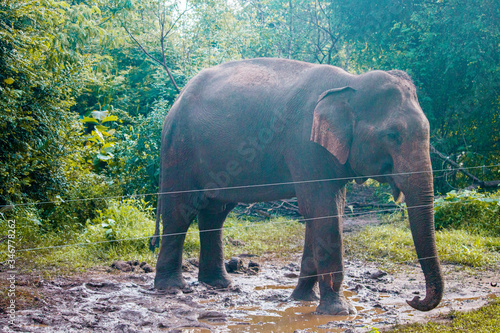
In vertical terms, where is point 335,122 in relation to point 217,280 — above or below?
above

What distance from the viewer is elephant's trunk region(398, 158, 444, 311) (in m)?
3.62

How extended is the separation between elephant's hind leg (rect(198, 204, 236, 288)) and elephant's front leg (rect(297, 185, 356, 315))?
1.50 m

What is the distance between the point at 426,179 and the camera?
3814 millimetres

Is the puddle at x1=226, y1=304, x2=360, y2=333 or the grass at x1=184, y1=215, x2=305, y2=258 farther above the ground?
the grass at x1=184, y1=215, x2=305, y2=258

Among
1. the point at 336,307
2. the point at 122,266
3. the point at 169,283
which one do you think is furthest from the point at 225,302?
the point at 122,266

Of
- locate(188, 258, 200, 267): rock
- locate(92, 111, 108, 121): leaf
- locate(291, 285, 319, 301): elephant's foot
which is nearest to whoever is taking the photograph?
locate(291, 285, 319, 301): elephant's foot

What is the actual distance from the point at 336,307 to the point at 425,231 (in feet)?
3.58

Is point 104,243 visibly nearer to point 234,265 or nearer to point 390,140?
point 234,265

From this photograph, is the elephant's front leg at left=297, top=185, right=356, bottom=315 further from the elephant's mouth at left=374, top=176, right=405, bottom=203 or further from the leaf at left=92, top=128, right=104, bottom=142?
the leaf at left=92, top=128, right=104, bottom=142

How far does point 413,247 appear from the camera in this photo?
6922 millimetres

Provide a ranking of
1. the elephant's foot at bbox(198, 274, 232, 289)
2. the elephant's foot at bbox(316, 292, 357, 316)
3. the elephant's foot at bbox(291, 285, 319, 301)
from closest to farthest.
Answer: the elephant's foot at bbox(316, 292, 357, 316), the elephant's foot at bbox(291, 285, 319, 301), the elephant's foot at bbox(198, 274, 232, 289)

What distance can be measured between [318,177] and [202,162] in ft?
4.57

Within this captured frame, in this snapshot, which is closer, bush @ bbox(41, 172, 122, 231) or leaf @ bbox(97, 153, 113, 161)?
bush @ bbox(41, 172, 122, 231)

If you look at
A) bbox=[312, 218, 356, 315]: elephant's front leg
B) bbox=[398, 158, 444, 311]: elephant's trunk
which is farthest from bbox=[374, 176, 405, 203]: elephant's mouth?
bbox=[312, 218, 356, 315]: elephant's front leg
